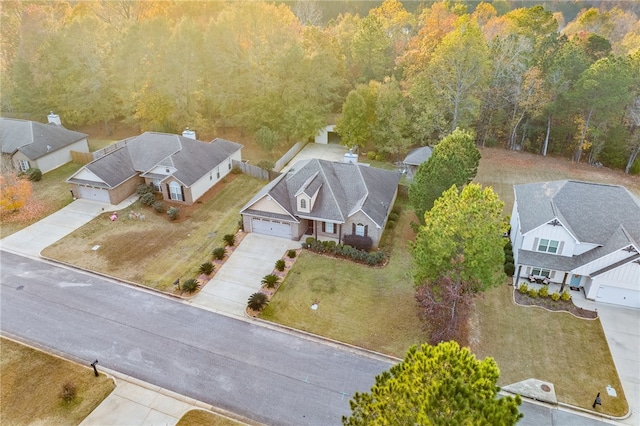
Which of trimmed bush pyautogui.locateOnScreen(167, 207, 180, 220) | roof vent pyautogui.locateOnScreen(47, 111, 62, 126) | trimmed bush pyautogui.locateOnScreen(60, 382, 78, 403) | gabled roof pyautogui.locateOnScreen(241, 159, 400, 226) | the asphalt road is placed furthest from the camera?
roof vent pyautogui.locateOnScreen(47, 111, 62, 126)

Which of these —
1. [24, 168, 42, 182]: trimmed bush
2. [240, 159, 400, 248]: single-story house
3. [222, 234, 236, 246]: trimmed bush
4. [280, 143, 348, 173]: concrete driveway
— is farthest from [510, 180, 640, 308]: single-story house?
[24, 168, 42, 182]: trimmed bush

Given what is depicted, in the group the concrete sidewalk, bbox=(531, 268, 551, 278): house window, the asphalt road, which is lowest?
the concrete sidewalk

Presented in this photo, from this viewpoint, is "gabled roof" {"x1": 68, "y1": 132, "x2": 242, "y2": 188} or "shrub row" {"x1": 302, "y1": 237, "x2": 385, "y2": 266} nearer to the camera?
"shrub row" {"x1": 302, "y1": 237, "x2": 385, "y2": 266}

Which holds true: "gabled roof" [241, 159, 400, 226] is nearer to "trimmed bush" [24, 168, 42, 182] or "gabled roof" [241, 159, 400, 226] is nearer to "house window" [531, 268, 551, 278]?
"house window" [531, 268, 551, 278]

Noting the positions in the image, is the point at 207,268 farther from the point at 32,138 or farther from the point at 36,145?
the point at 32,138

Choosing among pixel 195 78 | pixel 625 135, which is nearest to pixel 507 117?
pixel 625 135

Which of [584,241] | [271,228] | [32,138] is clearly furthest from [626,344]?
[32,138]

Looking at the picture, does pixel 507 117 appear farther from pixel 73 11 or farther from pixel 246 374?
pixel 73 11
